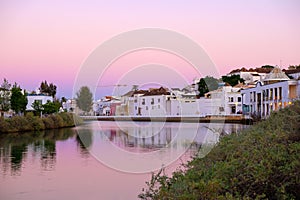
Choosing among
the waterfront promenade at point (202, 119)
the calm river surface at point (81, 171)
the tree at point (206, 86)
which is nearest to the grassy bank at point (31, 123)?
the calm river surface at point (81, 171)

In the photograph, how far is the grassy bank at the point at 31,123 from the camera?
32100mm

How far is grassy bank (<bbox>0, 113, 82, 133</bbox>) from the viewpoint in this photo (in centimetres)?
3210

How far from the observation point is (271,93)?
40531mm

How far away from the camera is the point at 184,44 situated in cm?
1323

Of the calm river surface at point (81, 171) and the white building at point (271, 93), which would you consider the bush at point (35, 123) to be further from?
the white building at point (271, 93)

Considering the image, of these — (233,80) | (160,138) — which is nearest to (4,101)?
(160,138)

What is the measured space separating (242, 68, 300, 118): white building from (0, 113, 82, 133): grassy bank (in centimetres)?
1898

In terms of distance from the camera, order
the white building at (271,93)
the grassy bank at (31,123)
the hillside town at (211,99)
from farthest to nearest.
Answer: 1. the hillside town at (211,99)
2. the white building at (271,93)
3. the grassy bank at (31,123)

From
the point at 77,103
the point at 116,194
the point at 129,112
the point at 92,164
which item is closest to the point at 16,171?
the point at 92,164

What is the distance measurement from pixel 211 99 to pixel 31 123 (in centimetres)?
3171

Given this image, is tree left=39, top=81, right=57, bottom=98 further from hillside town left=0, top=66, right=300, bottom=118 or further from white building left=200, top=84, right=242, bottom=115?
white building left=200, top=84, right=242, bottom=115

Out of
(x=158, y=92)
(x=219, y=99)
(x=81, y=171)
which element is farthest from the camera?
(x=158, y=92)

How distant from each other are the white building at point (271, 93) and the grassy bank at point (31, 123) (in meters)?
19.0

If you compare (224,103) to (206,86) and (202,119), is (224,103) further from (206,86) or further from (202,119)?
(206,86)
